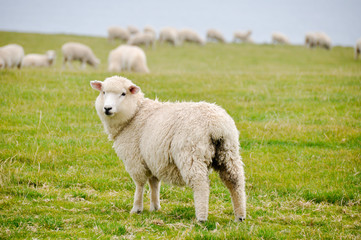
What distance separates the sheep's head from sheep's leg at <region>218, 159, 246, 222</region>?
1.84 metres

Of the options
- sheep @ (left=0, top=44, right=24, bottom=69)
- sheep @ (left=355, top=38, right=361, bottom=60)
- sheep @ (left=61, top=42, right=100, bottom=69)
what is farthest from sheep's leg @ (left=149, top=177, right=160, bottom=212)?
sheep @ (left=355, top=38, right=361, bottom=60)

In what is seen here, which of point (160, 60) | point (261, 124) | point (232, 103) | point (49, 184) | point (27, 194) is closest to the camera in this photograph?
point (27, 194)

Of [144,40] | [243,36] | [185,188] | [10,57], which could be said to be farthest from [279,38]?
[185,188]

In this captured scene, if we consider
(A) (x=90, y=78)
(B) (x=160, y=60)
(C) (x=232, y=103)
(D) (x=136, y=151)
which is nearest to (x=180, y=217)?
(D) (x=136, y=151)

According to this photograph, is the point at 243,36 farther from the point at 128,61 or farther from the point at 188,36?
the point at 128,61

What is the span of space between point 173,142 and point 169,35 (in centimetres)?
3750

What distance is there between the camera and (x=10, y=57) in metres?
19.7

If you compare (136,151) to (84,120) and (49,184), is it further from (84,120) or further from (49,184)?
(84,120)

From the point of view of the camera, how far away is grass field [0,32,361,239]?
5410 millimetres

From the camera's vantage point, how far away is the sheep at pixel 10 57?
19.3 m

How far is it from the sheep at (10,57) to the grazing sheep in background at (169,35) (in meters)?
22.3

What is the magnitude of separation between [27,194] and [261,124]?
5778 millimetres

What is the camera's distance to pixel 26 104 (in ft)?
35.7

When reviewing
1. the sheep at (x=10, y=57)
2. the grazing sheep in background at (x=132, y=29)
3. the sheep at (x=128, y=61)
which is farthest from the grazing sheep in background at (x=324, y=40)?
the sheep at (x=10, y=57)
